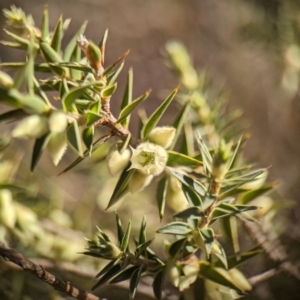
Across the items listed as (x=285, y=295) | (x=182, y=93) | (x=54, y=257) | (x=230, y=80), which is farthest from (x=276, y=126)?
(x=54, y=257)

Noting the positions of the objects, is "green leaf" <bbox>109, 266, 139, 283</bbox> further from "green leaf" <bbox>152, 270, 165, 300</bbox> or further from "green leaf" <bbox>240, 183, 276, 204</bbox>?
"green leaf" <bbox>240, 183, 276, 204</bbox>

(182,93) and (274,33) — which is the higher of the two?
(274,33)

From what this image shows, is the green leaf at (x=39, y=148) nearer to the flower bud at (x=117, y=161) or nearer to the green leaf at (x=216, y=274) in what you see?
the flower bud at (x=117, y=161)

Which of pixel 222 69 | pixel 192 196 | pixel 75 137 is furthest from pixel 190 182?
pixel 222 69

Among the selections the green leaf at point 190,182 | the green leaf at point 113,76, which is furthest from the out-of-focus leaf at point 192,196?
the green leaf at point 113,76

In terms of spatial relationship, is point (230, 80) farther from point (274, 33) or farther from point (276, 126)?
point (274, 33)

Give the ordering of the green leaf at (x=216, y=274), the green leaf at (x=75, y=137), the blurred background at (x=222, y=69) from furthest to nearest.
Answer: the blurred background at (x=222, y=69) → the green leaf at (x=216, y=274) → the green leaf at (x=75, y=137)
